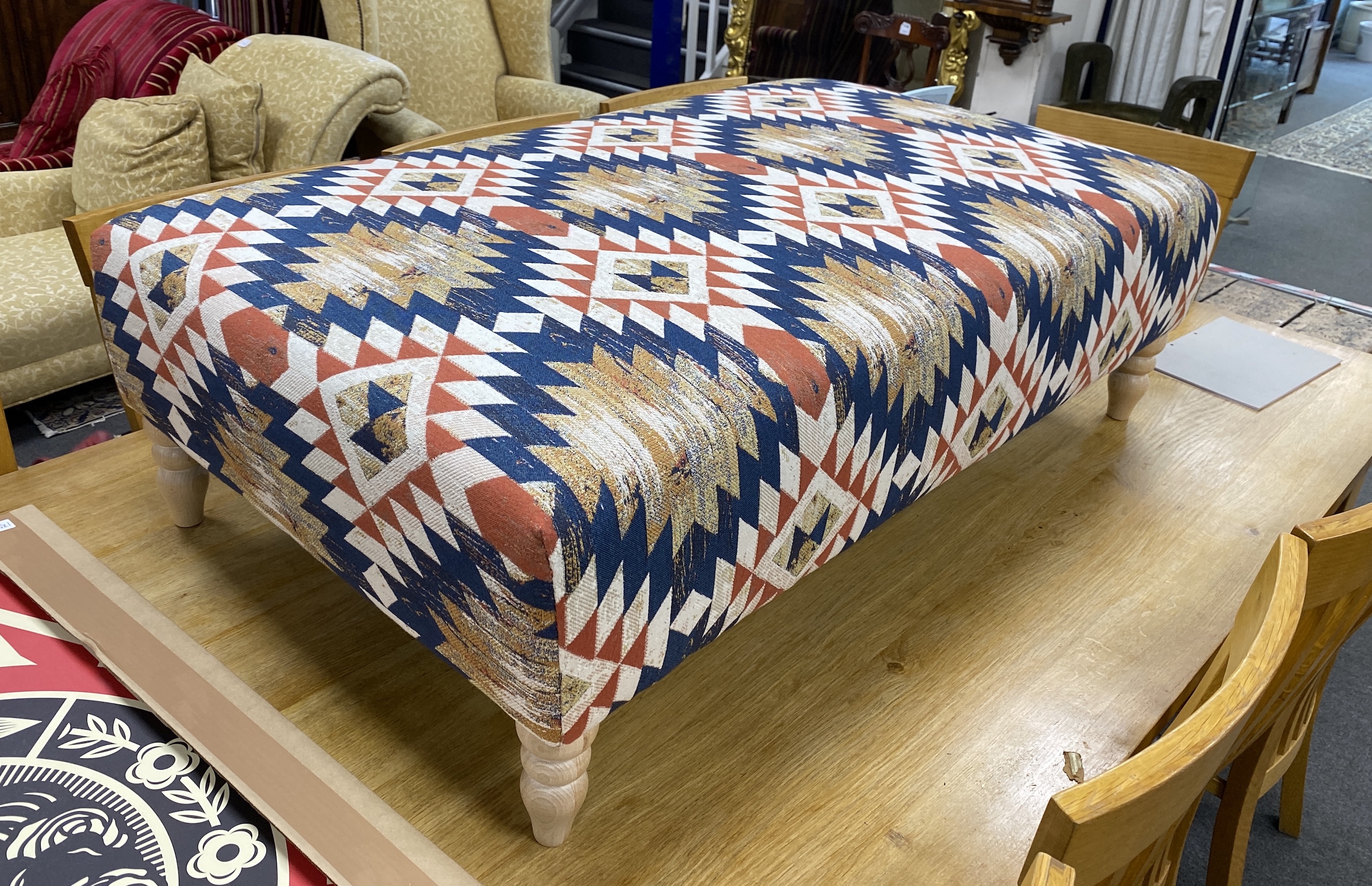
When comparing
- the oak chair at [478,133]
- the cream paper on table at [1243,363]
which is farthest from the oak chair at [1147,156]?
the oak chair at [478,133]

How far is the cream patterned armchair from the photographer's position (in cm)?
209

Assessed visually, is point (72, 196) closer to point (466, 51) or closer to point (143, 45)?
point (143, 45)

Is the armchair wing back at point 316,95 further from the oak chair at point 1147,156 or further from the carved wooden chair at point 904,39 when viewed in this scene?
the carved wooden chair at point 904,39

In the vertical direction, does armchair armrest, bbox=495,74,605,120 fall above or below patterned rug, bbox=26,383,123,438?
above

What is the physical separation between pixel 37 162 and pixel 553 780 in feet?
7.91

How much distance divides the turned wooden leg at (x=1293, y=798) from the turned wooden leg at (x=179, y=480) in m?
1.46

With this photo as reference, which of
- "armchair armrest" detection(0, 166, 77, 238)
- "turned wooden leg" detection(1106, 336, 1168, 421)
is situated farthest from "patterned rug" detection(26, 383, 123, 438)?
"turned wooden leg" detection(1106, 336, 1168, 421)

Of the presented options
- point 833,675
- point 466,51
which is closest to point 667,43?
point 466,51

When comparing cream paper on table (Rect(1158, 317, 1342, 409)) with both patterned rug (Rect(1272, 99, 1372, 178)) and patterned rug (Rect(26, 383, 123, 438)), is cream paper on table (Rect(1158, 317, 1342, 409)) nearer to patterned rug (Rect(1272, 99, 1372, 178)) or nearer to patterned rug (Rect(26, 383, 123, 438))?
patterned rug (Rect(1272, 99, 1372, 178))

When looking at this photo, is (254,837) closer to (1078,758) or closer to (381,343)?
(381,343)

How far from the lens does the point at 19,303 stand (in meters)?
2.05

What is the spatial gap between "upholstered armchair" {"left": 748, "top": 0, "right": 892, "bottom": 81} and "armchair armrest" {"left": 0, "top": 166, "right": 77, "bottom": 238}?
7.78 ft

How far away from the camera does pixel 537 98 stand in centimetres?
286

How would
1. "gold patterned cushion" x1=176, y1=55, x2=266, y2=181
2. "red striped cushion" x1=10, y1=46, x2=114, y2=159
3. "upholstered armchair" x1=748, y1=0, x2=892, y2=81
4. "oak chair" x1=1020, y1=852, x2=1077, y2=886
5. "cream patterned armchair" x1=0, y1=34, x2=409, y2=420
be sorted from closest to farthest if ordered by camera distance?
"oak chair" x1=1020, y1=852, x2=1077, y2=886 < "cream patterned armchair" x1=0, y1=34, x2=409, y2=420 < "gold patterned cushion" x1=176, y1=55, x2=266, y2=181 < "red striped cushion" x1=10, y1=46, x2=114, y2=159 < "upholstered armchair" x1=748, y1=0, x2=892, y2=81
